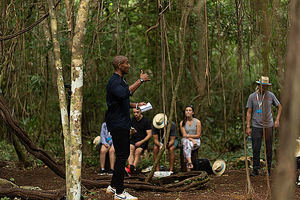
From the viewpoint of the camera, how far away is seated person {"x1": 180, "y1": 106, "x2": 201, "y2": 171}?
820 centimetres

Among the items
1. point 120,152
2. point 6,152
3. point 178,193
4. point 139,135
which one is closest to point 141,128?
point 139,135

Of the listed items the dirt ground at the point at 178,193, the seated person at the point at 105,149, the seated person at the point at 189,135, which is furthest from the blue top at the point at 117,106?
the seated person at the point at 105,149

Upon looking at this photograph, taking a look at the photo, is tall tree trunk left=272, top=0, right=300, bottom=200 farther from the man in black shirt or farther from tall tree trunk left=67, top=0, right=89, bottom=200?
the man in black shirt

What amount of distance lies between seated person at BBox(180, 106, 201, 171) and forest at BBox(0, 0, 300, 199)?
51 centimetres

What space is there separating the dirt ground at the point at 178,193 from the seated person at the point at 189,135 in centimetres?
57

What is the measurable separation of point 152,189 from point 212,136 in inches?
249

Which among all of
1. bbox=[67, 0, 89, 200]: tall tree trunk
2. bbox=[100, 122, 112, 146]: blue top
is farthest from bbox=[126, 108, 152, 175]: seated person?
bbox=[67, 0, 89, 200]: tall tree trunk

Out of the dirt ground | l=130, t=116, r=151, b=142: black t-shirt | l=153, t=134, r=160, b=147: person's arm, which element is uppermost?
l=130, t=116, r=151, b=142: black t-shirt

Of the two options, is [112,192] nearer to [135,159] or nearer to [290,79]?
[135,159]

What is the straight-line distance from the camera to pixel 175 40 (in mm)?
10758

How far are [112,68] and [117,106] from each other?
17.2 feet

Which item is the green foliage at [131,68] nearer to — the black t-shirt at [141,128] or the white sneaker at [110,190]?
the black t-shirt at [141,128]

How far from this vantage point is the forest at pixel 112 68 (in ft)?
21.2

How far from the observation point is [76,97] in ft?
14.8
